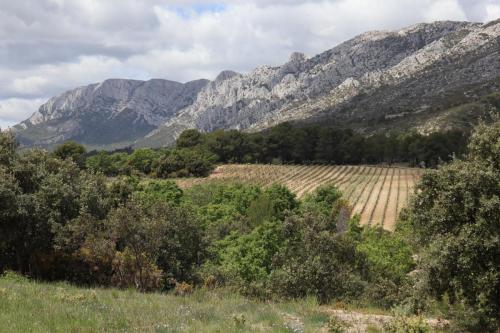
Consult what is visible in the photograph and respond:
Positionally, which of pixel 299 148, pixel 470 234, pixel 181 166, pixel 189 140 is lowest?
pixel 470 234

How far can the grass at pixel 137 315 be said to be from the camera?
37.3 feet

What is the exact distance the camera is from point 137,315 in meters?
13.2

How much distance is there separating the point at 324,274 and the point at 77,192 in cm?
1710

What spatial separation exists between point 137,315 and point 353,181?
105m

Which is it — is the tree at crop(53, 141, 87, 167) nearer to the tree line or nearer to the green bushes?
the tree line

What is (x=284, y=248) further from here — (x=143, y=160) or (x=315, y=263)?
(x=143, y=160)

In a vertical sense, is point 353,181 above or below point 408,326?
above

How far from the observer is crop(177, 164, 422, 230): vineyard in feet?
274

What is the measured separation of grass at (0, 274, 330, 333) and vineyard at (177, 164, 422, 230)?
6031 cm

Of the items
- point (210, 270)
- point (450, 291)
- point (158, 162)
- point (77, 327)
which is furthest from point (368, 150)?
point (77, 327)

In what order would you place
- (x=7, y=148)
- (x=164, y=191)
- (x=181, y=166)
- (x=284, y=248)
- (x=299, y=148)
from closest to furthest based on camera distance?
(x=284, y=248)
(x=7, y=148)
(x=164, y=191)
(x=181, y=166)
(x=299, y=148)

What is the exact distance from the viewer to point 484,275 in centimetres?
1644

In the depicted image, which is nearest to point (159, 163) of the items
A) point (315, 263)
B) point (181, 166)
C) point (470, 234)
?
point (181, 166)

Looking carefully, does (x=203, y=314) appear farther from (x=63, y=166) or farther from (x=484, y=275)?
(x=63, y=166)
